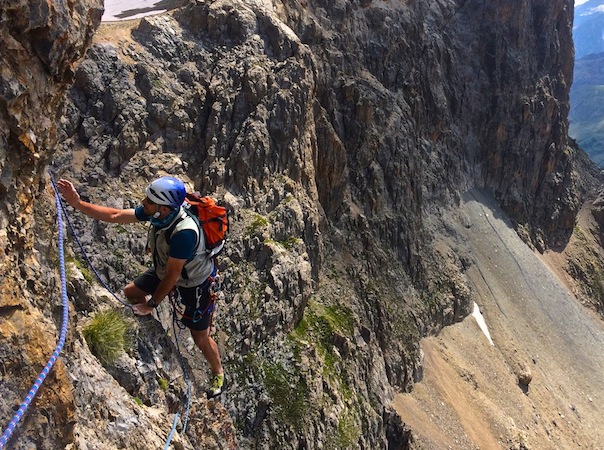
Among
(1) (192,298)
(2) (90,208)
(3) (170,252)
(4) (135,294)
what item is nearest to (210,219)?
(3) (170,252)

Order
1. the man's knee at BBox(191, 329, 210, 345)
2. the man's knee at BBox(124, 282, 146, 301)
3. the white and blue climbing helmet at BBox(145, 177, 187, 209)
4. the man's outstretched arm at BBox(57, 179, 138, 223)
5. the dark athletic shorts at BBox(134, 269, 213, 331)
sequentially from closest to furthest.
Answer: the man's outstretched arm at BBox(57, 179, 138, 223), the white and blue climbing helmet at BBox(145, 177, 187, 209), the dark athletic shorts at BBox(134, 269, 213, 331), the man's knee at BBox(124, 282, 146, 301), the man's knee at BBox(191, 329, 210, 345)

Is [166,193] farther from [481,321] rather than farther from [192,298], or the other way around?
[481,321]

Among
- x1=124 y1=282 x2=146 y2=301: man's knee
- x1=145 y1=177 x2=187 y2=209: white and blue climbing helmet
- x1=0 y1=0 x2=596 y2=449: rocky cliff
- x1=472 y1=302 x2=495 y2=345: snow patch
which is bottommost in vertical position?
x1=472 y1=302 x2=495 y2=345: snow patch

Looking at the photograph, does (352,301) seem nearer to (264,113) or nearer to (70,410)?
(264,113)

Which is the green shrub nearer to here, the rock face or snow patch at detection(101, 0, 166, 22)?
the rock face

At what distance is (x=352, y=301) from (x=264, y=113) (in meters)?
14.8

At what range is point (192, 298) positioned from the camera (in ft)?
32.7

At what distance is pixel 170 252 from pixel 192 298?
5.78ft

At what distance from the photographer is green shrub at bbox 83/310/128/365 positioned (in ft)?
31.0

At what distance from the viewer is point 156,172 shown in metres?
24.4

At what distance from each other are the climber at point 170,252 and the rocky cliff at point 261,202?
1.18 metres

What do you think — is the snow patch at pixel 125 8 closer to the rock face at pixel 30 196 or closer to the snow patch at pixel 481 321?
the rock face at pixel 30 196

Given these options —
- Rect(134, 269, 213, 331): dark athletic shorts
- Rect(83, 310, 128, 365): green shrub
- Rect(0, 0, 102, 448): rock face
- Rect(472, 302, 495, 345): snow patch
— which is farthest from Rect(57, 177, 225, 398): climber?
Rect(472, 302, 495, 345): snow patch

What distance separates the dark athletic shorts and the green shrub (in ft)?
3.00
